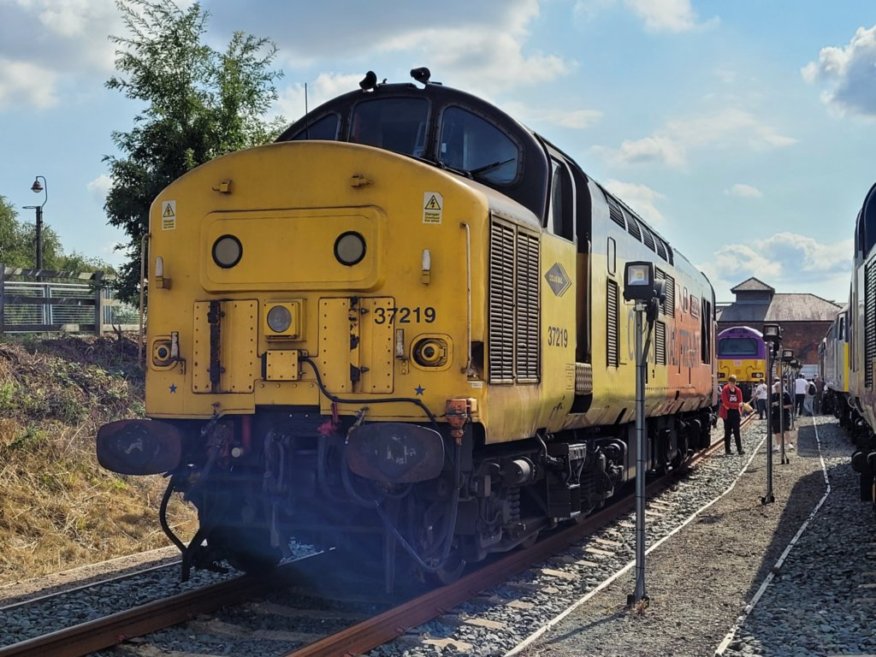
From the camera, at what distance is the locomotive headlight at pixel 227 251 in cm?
740

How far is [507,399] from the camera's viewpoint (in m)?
7.40

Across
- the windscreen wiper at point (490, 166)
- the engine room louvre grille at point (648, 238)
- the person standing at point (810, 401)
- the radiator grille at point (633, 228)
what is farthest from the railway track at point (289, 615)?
the person standing at point (810, 401)

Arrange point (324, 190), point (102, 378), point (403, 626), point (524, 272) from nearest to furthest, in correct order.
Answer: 1. point (403, 626)
2. point (324, 190)
3. point (524, 272)
4. point (102, 378)

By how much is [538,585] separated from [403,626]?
6.74 ft

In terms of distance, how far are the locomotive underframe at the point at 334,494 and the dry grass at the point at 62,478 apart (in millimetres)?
3212

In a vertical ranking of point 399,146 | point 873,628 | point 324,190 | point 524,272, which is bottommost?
point 873,628

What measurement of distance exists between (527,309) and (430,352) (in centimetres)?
132

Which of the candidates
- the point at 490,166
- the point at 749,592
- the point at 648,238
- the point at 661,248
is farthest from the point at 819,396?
the point at 490,166

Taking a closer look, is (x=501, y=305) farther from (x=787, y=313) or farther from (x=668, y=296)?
(x=787, y=313)

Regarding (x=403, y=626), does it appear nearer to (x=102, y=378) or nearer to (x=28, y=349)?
(x=102, y=378)

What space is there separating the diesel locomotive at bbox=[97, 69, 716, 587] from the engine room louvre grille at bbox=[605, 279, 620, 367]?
6.33 ft

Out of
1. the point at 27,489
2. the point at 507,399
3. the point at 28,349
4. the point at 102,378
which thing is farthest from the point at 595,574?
the point at 28,349

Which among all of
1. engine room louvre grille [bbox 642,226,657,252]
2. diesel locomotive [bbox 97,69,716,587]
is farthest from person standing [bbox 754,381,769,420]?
diesel locomotive [bbox 97,69,716,587]

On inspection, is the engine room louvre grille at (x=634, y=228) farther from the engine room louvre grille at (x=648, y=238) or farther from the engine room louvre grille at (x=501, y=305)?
the engine room louvre grille at (x=501, y=305)
